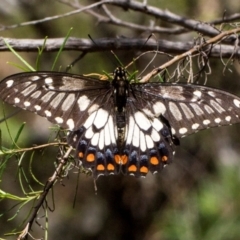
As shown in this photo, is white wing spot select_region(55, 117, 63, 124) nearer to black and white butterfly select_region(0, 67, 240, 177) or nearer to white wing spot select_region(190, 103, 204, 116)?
black and white butterfly select_region(0, 67, 240, 177)

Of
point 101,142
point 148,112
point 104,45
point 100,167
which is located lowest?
point 100,167

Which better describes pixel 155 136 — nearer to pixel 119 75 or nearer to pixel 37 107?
pixel 119 75

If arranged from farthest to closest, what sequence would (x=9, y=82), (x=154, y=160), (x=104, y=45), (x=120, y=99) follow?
(x=104, y=45)
(x=120, y=99)
(x=154, y=160)
(x=9, y=82)

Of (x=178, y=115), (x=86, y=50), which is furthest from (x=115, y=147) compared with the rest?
(x=86, y=50)

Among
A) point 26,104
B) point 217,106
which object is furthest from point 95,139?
point 217,106

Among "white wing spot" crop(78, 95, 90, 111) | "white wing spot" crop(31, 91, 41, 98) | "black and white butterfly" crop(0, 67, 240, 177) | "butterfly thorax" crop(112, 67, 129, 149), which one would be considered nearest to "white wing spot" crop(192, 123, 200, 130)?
"black and white butterfly" crop(0, 67, 240, 177)

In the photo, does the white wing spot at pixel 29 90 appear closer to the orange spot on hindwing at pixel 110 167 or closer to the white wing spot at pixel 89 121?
the white wing spot at pixel 89 121

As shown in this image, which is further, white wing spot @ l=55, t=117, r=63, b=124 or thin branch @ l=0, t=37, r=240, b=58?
thin branch @ l=0, t=37, r=240, b=58

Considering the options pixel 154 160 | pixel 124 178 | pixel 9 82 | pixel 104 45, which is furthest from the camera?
pixel 124 178

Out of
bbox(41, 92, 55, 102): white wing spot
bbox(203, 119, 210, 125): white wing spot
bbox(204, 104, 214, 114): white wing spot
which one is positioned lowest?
bbox(203, 119, 210, 125): white wing spot
